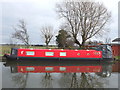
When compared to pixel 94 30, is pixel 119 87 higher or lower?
lower

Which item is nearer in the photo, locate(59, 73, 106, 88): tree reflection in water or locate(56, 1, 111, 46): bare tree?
locate(59, 73, 106, 88): tree reflection in water

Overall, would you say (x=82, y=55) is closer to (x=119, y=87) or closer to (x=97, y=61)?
(x=97, y=61)

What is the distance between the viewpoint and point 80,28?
22.6m

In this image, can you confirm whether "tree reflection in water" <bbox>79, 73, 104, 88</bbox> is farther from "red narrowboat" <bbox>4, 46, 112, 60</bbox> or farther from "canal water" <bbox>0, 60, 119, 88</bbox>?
"red narrowboat" <bbox>4, 46, 112, 60</bbox>

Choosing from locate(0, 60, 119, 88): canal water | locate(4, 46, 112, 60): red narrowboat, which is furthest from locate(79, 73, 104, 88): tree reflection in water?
locate(4, 46, 112, 60): red narrowboat

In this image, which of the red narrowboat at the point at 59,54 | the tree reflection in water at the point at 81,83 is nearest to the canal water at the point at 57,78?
the tree reflection in water at the point at 81,83

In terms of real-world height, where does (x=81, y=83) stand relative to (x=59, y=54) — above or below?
below

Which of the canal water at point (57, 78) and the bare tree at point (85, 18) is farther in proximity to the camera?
the bare tree at point (85, 18)

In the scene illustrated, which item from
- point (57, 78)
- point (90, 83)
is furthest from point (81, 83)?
point (57, 78)

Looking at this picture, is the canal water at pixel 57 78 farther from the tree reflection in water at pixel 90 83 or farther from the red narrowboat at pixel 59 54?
the red narrowboat at pixel 59 54

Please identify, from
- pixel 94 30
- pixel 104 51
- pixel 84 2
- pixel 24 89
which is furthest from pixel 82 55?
pixel 84 2

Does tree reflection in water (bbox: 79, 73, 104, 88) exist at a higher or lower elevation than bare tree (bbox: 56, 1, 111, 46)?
lower

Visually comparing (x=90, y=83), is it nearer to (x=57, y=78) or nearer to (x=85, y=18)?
(x=57, y=78)

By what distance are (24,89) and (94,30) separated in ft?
63.0
